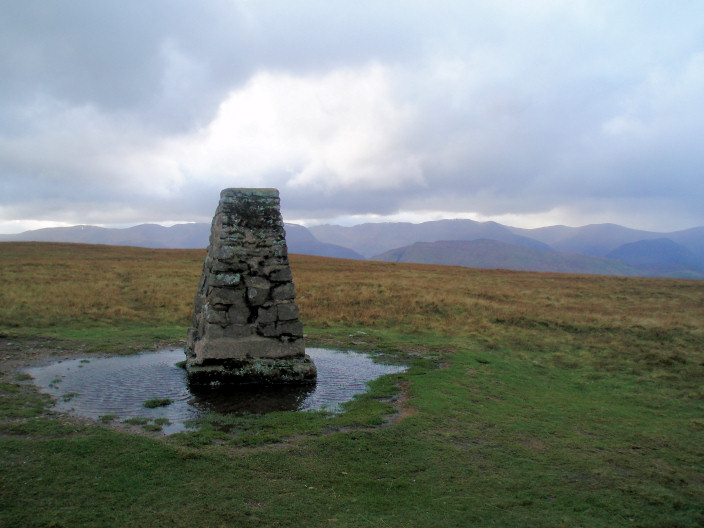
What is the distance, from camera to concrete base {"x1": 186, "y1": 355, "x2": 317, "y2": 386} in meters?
11.7

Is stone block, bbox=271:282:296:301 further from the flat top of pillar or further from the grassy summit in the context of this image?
the grassy summit

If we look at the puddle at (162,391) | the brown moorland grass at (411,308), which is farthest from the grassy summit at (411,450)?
the brown moorland grass at (411,308)

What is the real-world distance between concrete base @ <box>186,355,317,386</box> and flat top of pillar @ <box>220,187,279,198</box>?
4745mm

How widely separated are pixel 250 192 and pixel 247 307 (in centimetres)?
339

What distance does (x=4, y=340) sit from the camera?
15508 mm

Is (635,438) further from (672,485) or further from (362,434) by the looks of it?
(362,434)

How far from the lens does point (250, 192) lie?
43.5ft

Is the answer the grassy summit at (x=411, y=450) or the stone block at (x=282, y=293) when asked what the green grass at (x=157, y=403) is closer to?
the grassy summit at (x=411, y=450)

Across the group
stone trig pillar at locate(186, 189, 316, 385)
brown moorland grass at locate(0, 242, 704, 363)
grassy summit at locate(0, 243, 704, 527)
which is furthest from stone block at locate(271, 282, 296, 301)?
brown moorland grass at locate(0, 242, 704, 363)

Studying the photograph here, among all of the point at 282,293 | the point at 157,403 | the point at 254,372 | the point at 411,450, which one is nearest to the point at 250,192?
the point at 282,293

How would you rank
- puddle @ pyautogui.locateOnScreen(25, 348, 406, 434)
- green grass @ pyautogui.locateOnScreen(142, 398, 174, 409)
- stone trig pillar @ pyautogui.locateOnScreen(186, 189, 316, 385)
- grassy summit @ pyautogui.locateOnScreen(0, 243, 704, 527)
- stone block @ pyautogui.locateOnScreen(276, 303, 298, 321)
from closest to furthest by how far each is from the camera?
1. grassy summit @ pyautogui.locateOnScreen(0, 243, 704, 527)
2. puddle @ pyautogui.locateOnScreen(25, 348, 406, 434)
3. green grass @ pyautogui.locateOnScreen(142, 398, 174, 409)
4. stone trig pillar @ pyautogui.locateOnScreen(186, 189, 316, 385)
5. stone block @ pyautogui.locateOnScreen(276, 303, 298, 321)

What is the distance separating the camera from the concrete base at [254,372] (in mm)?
11695

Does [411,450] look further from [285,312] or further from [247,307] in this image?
[247,307]

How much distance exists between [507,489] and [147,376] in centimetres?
948
